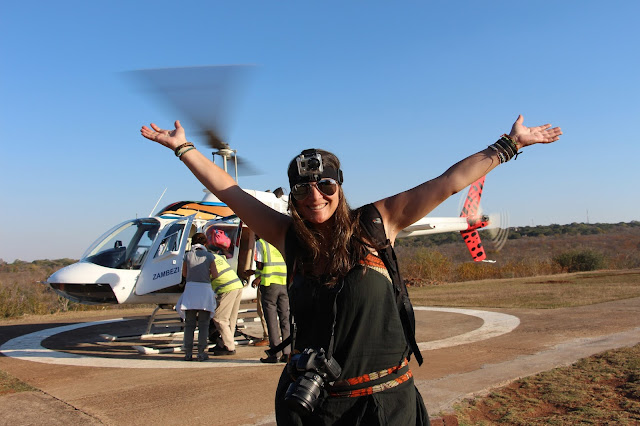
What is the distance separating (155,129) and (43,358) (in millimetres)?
7173

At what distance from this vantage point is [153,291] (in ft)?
32.4

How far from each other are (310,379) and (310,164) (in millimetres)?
913

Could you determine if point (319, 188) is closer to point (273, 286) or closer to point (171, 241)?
point (273, 286)

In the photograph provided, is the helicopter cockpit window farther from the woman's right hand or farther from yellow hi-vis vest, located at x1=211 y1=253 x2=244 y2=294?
the woman's right hand

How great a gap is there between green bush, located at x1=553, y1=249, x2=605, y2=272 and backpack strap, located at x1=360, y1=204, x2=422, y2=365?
27657 millimetres

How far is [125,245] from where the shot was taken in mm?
10211

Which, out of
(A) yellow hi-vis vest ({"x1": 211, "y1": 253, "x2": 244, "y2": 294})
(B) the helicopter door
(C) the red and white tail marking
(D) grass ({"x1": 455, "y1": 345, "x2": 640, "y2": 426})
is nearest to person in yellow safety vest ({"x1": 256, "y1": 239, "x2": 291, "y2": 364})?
(A) yellow hi-vis vest ({"x1": 211, "y1": 253, "x2": 244, "y2": 294})

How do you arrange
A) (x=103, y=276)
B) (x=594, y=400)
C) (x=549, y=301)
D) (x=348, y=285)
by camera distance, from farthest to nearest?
(x=549, y=301) → (x=103, y=276) → (x=594, y=400) → (x=348, y=285)

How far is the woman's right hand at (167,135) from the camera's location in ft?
9.39

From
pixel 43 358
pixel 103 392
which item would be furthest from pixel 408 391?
pixel 43 358

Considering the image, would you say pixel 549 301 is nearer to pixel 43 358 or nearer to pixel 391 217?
pixel 43 358

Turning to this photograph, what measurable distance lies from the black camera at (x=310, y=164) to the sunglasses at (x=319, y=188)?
0.15ft

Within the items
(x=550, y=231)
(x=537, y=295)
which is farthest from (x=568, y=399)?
(x=550, y=231)

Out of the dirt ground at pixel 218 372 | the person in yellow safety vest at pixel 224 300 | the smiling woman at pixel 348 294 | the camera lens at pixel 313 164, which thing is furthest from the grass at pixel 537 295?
the camera lens at pixel 313 164
